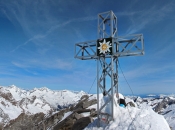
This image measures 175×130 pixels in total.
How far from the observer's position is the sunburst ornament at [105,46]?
1166cm

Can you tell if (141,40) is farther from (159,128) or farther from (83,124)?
(83,124)

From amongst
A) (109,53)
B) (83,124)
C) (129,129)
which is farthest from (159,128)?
(83,124)

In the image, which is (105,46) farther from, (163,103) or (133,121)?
(163,103)

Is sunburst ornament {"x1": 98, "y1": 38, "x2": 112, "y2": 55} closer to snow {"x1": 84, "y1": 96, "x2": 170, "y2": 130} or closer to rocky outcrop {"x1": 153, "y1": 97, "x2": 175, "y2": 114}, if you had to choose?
snow {"x1": 84, "y1": 96, "x2": 170, "y2": 130}

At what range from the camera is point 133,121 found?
9883 mm

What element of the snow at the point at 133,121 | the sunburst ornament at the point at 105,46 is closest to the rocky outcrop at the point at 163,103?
the snow at the point at 133,121

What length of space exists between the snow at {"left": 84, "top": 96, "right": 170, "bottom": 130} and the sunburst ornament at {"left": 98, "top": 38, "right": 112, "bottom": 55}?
3.28 metres

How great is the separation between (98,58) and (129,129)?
5.17 m

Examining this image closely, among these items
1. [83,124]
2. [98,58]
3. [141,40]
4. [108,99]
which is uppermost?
[141,40]

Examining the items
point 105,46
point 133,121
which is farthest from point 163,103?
point 133,121

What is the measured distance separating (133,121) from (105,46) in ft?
16.9

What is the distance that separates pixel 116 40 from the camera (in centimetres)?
1171

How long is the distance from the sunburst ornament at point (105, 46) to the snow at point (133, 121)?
328 centimetres

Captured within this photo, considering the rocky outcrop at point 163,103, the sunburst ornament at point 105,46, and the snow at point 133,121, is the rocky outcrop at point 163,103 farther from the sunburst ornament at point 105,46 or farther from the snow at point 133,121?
the sunburst ornament at point 105,46
